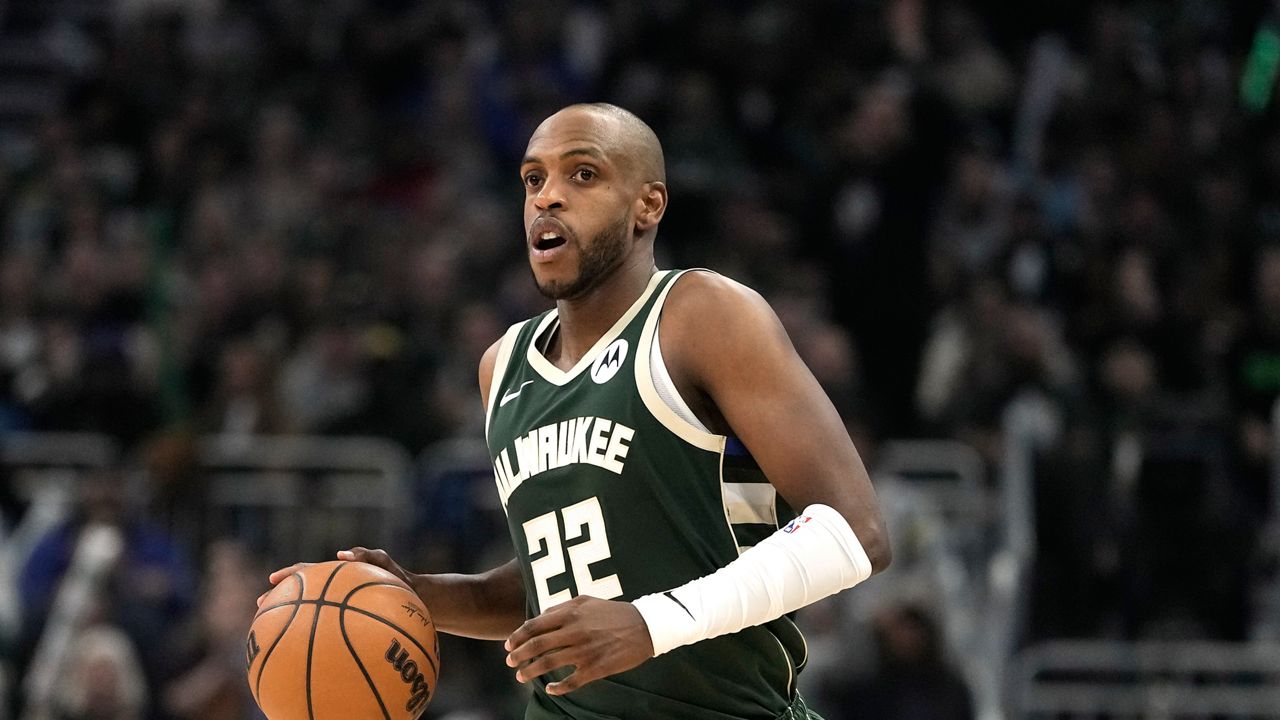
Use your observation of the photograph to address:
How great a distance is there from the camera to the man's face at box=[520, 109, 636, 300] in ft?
13.3

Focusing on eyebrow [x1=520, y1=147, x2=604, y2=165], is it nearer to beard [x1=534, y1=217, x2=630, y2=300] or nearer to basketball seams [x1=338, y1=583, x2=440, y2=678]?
beard [x1=534, y1=217, x2=630, y2=300]

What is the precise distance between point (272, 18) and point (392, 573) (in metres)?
10.6

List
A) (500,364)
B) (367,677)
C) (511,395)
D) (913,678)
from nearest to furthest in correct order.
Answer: (367,677), (511,395), (500,364), (913,678)

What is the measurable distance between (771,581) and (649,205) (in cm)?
102

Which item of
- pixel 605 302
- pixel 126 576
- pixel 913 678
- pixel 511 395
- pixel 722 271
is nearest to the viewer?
pixel 605 302

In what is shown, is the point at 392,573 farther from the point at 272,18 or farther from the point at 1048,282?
the point at 272,18

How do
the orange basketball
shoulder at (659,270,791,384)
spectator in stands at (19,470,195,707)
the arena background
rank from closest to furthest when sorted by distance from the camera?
shoulder at (659,270,791,384), the orange basketball, spectator in stands at (19,470,195,707), the arena background

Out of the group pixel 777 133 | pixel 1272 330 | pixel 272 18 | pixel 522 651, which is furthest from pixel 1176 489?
pixel 272 18

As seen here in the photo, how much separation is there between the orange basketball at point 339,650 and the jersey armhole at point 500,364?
0.53 m

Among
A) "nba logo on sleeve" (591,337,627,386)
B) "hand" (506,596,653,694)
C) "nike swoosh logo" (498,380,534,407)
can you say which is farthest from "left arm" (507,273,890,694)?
"nike swoosh logo" (498,380,534,407)

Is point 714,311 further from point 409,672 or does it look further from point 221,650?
point 221,650

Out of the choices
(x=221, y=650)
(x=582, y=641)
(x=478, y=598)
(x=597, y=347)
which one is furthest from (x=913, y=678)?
(x=582, y=641)

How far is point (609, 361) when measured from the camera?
4062 mm

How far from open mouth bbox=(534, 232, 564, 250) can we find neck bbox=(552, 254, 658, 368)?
0.48 feet
